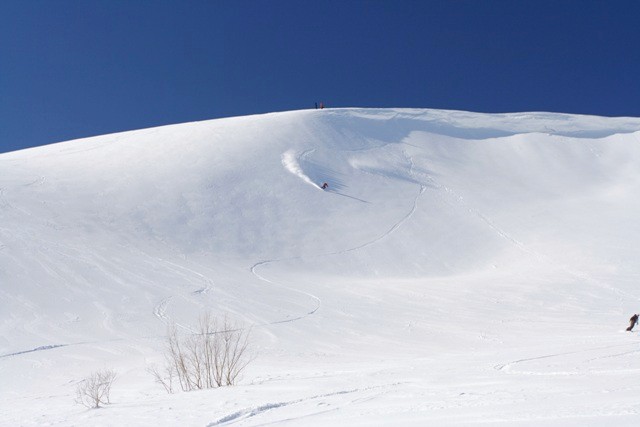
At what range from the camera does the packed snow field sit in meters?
8.34

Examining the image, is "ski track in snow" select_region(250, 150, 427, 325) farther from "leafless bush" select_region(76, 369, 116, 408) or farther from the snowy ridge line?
the snowy ridge line

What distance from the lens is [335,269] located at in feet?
73.0

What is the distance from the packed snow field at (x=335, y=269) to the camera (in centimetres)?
834

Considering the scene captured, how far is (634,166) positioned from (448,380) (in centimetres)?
3261

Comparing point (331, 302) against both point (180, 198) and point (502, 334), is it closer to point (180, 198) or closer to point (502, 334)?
point (502, 334)

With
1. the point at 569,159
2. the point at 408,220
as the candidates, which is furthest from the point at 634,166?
the point at 408,220

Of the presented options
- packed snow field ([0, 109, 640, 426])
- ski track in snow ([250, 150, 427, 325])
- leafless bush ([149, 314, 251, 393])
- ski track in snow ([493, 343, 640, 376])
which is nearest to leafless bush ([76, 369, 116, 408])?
packed snow field ([0, 109, 640, 426])

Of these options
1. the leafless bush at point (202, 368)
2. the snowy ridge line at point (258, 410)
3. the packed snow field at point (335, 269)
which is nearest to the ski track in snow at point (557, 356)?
the packed snow field at point (335, 269)

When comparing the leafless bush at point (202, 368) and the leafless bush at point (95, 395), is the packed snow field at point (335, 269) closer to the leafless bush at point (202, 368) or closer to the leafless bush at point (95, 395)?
the leafless bush at point (95, 395)

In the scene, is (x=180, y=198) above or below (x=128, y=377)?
above

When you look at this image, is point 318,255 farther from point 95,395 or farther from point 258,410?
point 258,410

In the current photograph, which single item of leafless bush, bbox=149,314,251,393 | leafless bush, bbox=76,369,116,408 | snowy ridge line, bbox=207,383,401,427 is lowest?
snowy ridge line, bbox=207,383,401,427

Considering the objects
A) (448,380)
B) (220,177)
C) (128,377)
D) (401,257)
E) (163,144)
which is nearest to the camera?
(448,380)

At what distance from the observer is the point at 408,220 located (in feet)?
87.8
